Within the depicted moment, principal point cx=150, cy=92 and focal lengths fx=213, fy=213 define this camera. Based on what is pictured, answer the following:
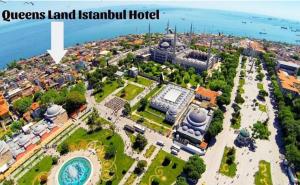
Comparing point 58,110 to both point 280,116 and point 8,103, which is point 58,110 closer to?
point 8,103

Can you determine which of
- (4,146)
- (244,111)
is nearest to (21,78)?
(4,146)

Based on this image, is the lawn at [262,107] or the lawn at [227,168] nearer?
the lawn at [227,168]

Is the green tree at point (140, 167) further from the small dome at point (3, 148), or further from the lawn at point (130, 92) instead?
the small dome at point (3, 148)

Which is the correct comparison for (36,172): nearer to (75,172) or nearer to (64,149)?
(64,149)

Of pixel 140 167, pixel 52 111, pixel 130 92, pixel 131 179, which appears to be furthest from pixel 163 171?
pixel 130 92

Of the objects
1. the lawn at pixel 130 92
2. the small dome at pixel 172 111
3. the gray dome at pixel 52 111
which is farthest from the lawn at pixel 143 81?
the gray dome at pixel 52 111

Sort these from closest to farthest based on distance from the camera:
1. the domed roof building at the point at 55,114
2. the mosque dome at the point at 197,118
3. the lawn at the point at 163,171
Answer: the lawn at the point at 163,171, the mosque dome at the point at 197,118, the domed roof building at the point at 55,114
